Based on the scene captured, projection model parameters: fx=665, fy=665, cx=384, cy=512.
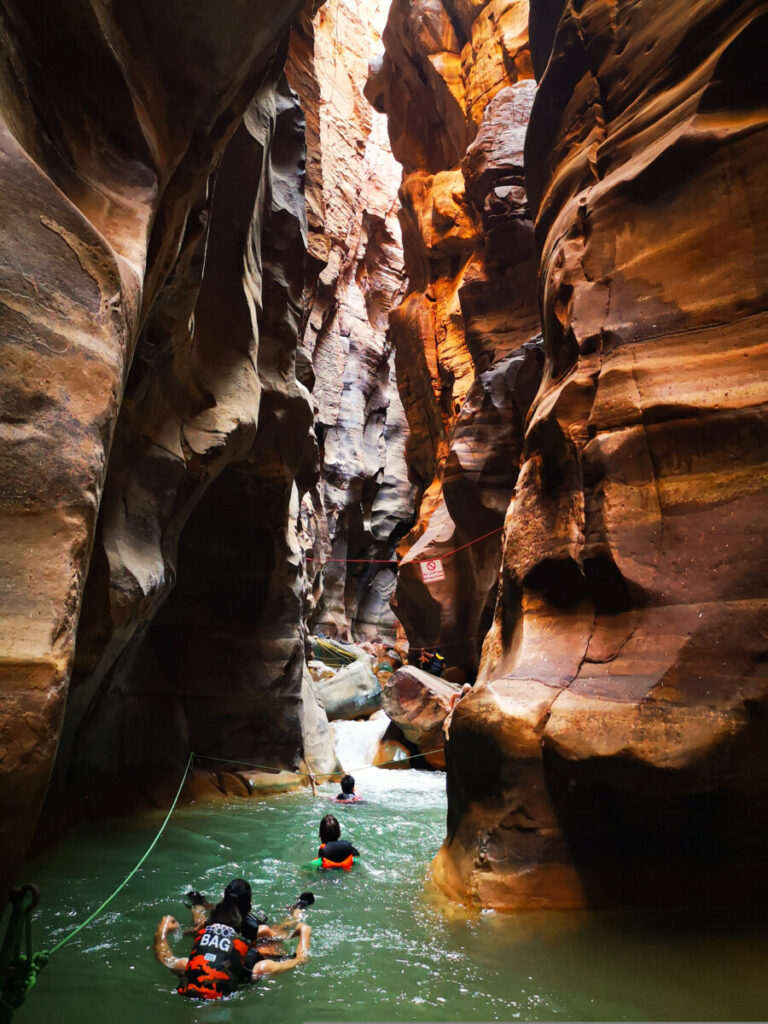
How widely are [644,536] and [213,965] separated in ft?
13.1

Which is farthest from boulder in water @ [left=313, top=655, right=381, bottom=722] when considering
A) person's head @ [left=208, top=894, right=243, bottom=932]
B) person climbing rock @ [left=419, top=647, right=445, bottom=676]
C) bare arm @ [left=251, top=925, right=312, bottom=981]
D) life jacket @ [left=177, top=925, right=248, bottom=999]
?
life jacket @ [left=177, top=925, right=248, bottom=999]

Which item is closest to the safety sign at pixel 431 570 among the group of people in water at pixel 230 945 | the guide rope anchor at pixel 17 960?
the group of people in water at pixel 230 945

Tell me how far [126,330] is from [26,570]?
5.28 ft

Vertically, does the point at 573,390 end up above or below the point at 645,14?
below

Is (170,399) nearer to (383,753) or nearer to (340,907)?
(340,907)

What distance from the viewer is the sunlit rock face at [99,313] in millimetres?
2799

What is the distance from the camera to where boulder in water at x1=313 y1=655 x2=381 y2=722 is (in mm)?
16875

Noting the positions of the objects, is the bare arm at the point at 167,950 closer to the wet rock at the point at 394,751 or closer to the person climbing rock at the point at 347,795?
the person climbing rock at the point at 347,795

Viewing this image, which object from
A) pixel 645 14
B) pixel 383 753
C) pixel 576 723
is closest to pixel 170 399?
pixel 576 723

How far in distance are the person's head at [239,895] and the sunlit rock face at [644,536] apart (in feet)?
5.07

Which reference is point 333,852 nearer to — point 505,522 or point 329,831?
point 329,831

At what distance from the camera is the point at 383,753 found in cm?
1423

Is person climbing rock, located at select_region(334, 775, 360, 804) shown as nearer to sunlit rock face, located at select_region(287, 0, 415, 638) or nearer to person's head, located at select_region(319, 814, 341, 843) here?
person's head, located at select_region(319, 814, 341, 843)

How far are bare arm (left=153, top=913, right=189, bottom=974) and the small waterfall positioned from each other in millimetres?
9690
